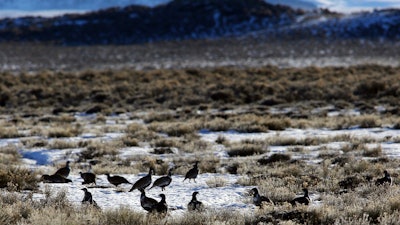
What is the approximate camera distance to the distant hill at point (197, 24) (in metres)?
83.8

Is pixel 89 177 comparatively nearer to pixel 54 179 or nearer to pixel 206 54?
pixel 54 179

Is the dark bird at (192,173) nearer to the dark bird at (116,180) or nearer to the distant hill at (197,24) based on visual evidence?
the dark bird at (116,180)

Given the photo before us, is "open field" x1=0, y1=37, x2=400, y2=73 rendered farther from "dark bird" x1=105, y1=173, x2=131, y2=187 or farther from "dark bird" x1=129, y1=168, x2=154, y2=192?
"dark bird" x1=129, y1=168, x2=154, y2=192

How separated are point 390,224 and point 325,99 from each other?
831 inches

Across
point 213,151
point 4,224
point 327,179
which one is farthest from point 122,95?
point 4,224

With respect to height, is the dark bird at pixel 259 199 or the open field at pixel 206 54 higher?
the open field at pixel 206 54

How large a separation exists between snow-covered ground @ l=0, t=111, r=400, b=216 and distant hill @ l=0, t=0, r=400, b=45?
64.3m

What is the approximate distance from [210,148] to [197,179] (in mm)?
4121

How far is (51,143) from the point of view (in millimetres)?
16016

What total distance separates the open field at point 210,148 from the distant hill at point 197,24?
2026 inches

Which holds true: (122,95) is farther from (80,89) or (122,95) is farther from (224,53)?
(224,53)

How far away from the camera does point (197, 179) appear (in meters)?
11.0

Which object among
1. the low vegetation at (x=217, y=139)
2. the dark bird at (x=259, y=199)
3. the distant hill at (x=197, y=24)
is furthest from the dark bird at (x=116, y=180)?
the distant hill at (x=197, y=24)

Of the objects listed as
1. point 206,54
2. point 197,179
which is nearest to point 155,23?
point 206,54
